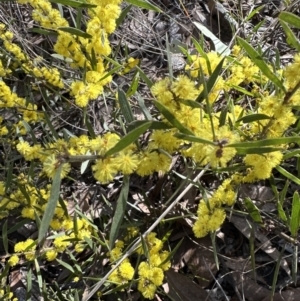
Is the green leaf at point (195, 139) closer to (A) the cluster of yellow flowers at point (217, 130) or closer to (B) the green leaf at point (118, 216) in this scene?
(A) the cluster of yellow flowers at point (217, 130)

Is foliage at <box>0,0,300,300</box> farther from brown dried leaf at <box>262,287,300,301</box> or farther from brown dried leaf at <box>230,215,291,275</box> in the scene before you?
brown dried leaf at <box>262,287,300,301</box>

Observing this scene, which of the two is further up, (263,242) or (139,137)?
(139,137)

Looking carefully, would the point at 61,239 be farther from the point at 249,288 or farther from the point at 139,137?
the point at 249,288

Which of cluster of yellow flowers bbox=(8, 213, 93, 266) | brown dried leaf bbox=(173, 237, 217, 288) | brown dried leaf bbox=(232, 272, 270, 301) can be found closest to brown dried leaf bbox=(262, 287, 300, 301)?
brown dried leaf bbox=(232, 272, 270, 301)

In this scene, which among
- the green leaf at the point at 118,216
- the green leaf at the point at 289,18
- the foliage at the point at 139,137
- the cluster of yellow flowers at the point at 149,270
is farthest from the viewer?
the cluster of yellow flowers at the point at 149,270

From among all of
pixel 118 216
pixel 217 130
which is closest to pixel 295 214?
pixel 217 130

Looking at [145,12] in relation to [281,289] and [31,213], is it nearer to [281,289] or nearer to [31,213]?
[31,213]

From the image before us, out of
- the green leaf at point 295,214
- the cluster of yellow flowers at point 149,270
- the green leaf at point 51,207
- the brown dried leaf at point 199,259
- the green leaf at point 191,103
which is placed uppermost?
the green leaf at point 191,103

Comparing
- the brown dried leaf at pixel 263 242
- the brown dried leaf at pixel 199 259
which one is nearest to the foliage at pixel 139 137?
the brown dried leaf at pixel 199 259
